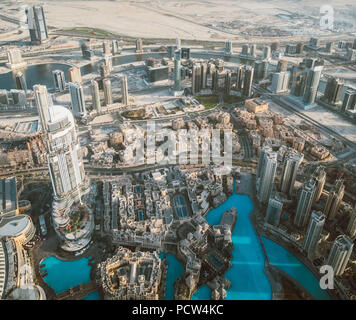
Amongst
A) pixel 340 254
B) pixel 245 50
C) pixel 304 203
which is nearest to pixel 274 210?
pixel 304 203

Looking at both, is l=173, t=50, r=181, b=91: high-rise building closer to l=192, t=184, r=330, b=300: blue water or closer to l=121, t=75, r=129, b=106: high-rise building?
l=121, t=75, r=129, b=106: high-rise building

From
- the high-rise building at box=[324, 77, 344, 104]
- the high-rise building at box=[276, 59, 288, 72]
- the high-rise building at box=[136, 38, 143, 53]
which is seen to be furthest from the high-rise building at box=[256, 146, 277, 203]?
the high-rise building at box=[136, 38, 143, 53]

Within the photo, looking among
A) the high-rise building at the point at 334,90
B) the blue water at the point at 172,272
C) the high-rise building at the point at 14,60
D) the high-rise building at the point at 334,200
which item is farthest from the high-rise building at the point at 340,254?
the high-rise building at the point at 14,60

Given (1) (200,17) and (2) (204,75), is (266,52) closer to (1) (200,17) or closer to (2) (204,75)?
(2) (204,75)

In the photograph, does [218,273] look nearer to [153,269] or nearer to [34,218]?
[153,269]

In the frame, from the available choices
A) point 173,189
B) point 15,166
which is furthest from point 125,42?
point 173,189
